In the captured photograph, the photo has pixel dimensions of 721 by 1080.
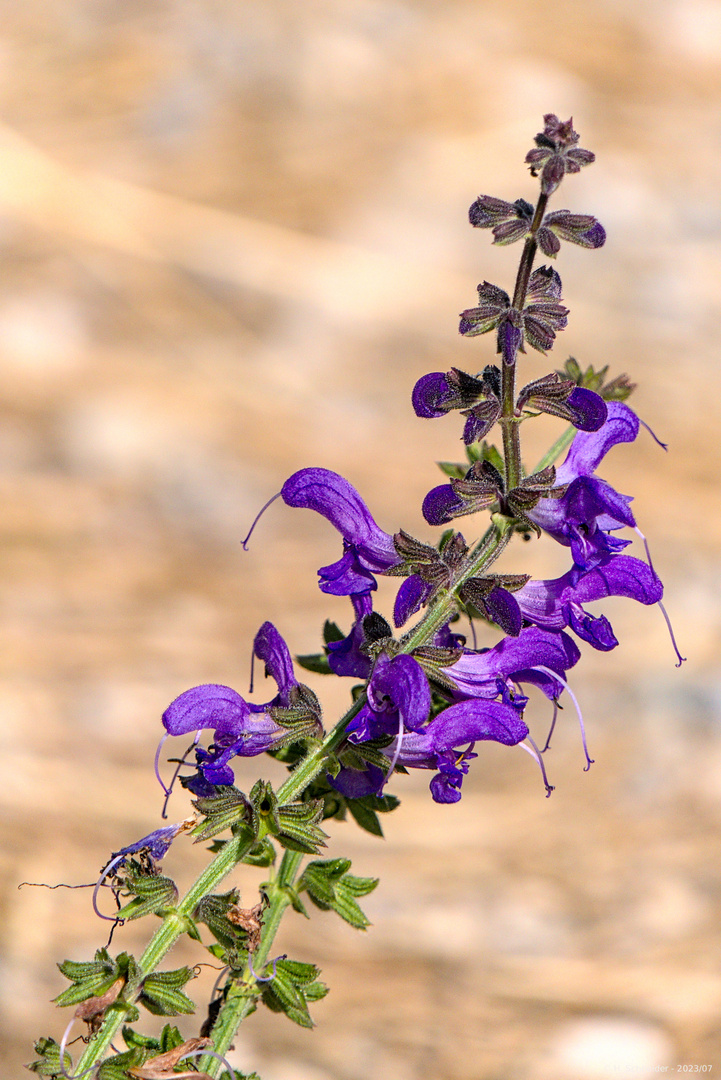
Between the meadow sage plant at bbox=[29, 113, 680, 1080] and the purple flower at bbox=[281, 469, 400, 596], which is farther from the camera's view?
the purple flower at bbox=[281, 469, 400, 596]

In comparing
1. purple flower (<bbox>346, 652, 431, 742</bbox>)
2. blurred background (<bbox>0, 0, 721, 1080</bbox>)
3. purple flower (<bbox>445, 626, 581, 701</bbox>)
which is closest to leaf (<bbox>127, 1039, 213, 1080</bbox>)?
purple flower (<bbox>346, 652, 431, 742</bbox>)

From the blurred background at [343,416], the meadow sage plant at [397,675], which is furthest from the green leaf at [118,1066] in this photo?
the blurred background at [343,416]

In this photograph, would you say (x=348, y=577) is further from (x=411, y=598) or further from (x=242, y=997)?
(x=242, y=997)

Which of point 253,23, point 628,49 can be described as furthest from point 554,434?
point 253,23

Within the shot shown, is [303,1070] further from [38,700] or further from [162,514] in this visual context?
[162,514]

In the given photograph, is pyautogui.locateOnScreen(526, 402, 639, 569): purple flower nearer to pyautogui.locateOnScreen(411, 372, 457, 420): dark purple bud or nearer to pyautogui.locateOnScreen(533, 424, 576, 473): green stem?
pyautogui.locateOnScreen(533, 424, 576, 473): green stem

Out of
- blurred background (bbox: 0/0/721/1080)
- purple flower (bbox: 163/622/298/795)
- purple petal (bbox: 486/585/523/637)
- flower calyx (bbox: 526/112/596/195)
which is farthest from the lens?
blurred background (bbox: 0/0/721/1080)

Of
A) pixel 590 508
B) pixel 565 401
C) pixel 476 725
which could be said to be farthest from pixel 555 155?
pixel 476 725

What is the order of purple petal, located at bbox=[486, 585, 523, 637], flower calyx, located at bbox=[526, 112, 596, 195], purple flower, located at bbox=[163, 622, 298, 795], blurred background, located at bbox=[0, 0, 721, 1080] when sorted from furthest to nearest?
blurred background, located at bbox=[0, 0, 721, 1080] < purple flower, located at bbox=[163, 622, 298, 795] < purple petal, located at bbox=[486, 585, 523, 637] < flower calyx, located at bbox=[526, 112, 596, 195]
